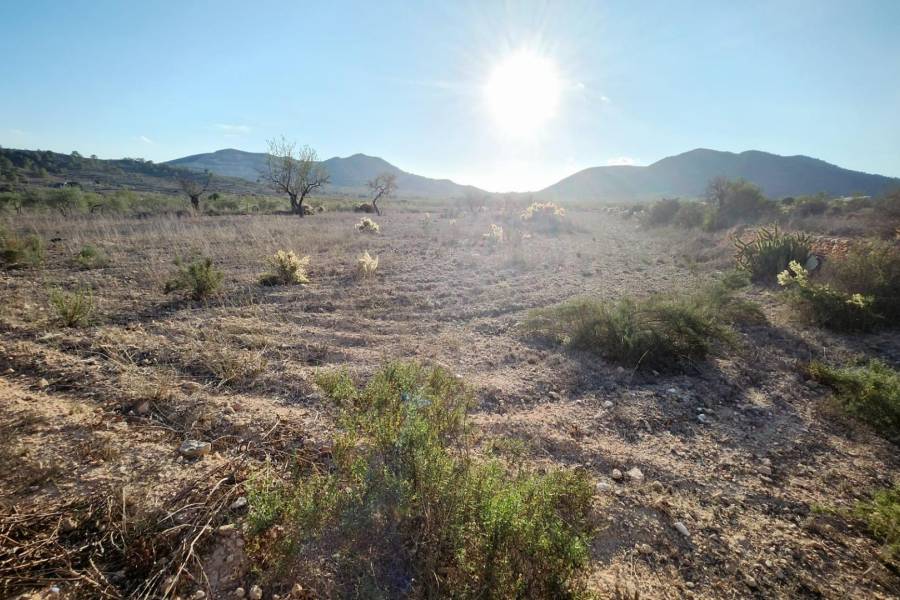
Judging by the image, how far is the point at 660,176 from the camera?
362 feet

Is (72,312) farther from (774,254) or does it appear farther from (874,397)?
(774,254)

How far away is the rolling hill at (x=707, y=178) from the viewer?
79.1 metres

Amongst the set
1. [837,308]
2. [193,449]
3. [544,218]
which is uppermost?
[544,218]

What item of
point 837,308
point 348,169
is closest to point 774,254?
point 837,308

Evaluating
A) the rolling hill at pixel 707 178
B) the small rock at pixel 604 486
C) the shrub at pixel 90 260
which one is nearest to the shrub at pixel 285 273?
the shrub at pixel 90 260

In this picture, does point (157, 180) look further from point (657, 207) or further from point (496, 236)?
point (657, 207)

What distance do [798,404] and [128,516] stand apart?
4.82m

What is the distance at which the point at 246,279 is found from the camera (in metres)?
6.49

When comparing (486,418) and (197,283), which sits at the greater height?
(197,283)

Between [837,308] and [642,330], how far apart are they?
2.77 meters

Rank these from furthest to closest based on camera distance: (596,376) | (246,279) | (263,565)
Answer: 1. (246,279)
2. (596,376)
3. (263,565)

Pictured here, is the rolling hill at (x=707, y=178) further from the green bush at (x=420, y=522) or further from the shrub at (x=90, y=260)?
the green bush at (x=420, y=522)

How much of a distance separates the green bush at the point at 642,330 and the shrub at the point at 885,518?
180 centimetres

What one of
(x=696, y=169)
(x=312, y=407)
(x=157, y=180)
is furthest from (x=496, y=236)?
(x=696, y=169)
